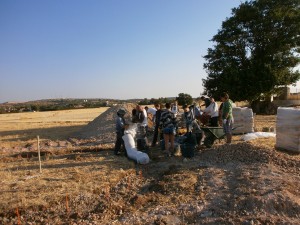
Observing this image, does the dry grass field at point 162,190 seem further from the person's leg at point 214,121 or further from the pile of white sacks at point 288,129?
the person's leg at point 214,121

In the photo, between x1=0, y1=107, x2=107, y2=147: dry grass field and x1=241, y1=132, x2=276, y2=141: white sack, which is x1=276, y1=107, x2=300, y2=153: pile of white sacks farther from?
x1=0, y1=107, x2=107, y2=147: dry grass field

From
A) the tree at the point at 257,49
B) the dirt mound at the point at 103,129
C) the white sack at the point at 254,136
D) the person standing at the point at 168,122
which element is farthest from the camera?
the tree at the point at 257,49

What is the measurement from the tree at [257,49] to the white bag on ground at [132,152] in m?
16.0

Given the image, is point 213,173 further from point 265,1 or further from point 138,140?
point 265,1

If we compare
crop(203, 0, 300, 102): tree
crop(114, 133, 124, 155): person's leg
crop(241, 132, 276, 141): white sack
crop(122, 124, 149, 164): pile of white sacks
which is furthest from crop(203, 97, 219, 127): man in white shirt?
crop(203, 0, 300, 102): tree

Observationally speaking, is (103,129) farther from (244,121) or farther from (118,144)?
(244,121)

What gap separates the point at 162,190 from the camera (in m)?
7.14

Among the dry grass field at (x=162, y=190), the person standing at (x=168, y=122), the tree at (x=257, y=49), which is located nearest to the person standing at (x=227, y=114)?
the dry grass field at (x=162, y=190)

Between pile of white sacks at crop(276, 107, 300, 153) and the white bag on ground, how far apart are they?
415cm

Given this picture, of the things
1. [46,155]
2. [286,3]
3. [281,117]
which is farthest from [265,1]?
[46,155]

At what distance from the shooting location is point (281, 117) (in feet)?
33.2

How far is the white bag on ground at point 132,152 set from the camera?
31.7 feet

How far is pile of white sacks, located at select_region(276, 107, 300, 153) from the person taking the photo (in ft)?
31.6

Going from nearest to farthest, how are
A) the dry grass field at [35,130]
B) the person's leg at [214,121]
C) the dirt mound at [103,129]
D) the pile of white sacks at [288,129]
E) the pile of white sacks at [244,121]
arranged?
the pile of white sacks at [288,129] < the person's leg at [214,121] < the pile of white sacks at [244,121] < the dirt mound at [103,129] < the dry grass field at [35,130]
